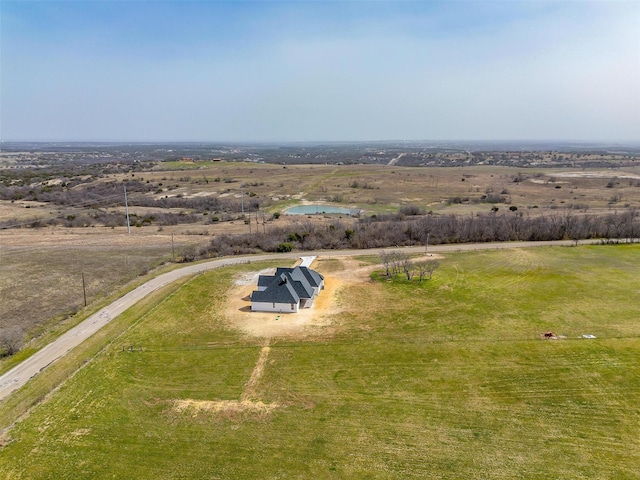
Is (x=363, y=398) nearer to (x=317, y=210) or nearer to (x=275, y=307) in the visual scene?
(x=275, y=307)

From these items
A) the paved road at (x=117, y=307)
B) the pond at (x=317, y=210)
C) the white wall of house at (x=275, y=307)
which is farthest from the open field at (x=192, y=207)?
the white wall of house at (x=275, y=307)

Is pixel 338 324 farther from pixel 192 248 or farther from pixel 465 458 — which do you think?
pixel 192 248

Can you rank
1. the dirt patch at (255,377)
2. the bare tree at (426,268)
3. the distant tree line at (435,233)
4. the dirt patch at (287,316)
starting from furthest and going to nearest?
the distant tree line at (435,233)
the bare tree at (426,268)
the dirt patch at (287,316)
the dirt patch at (255,377)

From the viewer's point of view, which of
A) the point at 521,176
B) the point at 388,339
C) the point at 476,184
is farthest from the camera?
the point at 521,176

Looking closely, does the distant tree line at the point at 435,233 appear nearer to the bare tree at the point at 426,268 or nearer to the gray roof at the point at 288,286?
the bare tree at the point at 426,268

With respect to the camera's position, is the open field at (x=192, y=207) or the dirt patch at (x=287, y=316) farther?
the open field at (x=192, y=207)

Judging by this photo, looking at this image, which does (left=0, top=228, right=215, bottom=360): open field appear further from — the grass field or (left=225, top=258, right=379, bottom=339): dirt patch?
(left=225, top=258, right=379, bottom=339): dirt patch

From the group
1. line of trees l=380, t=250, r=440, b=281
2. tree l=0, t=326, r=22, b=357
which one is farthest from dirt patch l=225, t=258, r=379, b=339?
tree l=0, t=326, r=22, b=357

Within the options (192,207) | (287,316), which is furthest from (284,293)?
(192,207)

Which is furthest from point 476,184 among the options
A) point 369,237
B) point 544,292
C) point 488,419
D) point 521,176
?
point 488,419
